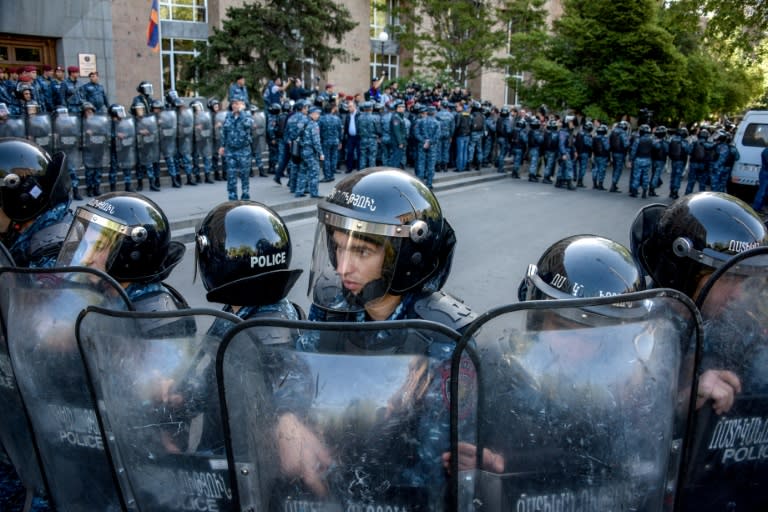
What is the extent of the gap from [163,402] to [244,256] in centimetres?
103

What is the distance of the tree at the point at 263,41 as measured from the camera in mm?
20016

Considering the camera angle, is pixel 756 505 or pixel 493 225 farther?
pixel 493 225

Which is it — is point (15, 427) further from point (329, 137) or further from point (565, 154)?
point (565, 154)

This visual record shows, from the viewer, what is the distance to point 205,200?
11406mm

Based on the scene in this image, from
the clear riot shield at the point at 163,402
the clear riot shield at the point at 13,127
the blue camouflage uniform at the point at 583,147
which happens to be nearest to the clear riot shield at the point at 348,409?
the clear riot shield at the point at 163,402

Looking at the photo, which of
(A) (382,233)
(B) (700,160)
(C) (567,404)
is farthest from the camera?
(B) (700,160)

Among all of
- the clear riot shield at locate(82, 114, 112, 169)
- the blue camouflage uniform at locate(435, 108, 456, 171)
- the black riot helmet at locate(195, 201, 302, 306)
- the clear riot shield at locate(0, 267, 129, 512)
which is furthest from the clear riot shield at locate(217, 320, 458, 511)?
the blue camouflage uniform at locate(435, 108, 456, 171)

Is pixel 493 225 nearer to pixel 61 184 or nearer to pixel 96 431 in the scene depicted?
pixel 61 184

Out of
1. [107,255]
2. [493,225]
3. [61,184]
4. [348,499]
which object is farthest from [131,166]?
[348,499]

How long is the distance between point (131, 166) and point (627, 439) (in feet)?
37.9

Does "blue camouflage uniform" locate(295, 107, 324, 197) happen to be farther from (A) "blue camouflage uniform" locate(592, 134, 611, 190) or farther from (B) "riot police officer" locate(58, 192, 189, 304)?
(B) "riot police officer" locate(58, 192, 189, 304)

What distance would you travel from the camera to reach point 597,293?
2072 millimetres

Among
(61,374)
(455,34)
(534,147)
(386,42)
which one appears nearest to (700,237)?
(61,374)

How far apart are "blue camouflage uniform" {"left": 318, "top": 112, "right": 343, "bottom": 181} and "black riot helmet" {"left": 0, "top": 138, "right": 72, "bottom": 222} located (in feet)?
32.3
